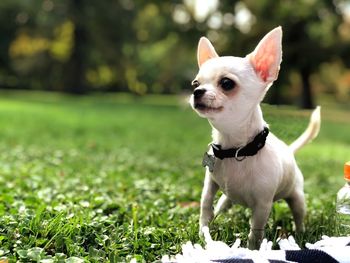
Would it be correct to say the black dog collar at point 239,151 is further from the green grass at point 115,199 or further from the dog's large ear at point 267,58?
the green grass at point 115,199

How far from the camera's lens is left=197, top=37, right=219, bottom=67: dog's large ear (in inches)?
125

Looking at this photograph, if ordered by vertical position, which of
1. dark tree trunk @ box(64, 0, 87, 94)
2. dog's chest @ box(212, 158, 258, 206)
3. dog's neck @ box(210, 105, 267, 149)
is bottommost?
dark tree trunk @ box(64, 0, 87, 94)

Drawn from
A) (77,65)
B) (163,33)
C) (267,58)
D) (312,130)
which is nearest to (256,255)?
(267,58)

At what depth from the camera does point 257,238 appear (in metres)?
3.09

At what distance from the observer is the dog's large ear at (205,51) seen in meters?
3.18

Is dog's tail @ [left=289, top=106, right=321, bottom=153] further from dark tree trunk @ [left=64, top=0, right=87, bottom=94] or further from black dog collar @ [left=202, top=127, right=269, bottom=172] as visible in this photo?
dark tree trunk @ [left=64, top=0, right=87, bottom=94]

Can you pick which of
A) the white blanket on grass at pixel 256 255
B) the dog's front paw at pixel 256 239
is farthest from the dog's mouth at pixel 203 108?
the dog's front paw at pixel 256 239

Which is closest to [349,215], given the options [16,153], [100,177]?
[100,177]

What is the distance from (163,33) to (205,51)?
89.3 ft

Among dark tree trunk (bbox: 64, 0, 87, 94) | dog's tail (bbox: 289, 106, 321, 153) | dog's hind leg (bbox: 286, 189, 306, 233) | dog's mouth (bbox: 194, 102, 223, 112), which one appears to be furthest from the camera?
dark tree trunk (bbox: 64, 0, 87, 94)

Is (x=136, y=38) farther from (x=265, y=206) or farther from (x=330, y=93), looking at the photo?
(x=265, y=206)

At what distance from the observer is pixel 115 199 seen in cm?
442

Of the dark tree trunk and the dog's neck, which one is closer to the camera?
the dog's neck

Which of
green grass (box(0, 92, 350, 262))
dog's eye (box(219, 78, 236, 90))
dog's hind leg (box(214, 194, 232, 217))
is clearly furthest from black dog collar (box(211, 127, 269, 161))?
dog's hind leg (box(214, 194, 232, 217))
